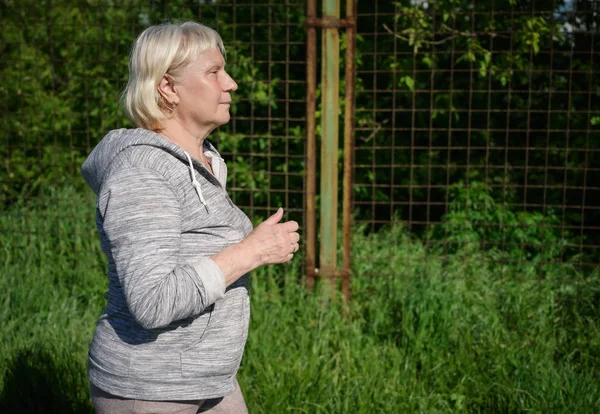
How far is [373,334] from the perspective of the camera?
4.28 m

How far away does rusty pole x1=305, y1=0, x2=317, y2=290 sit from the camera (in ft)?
14.5

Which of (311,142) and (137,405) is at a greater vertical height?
(311,142)

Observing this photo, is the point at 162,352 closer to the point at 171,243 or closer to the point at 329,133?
the point at 171,243

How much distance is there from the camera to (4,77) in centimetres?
545

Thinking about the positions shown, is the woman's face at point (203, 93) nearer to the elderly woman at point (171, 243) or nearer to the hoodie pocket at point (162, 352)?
the elderly woman at point (171, 243)

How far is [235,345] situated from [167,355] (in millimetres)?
231

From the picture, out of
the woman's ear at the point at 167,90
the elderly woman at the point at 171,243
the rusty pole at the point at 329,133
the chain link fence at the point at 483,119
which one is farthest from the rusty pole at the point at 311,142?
the woman's ear at the point at 167,90

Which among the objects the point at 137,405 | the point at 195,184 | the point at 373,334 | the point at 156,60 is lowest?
the point at 373,334

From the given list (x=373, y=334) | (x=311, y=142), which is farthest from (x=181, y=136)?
(x=373, y=334)

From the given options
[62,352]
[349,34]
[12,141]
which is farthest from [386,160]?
[12,141]

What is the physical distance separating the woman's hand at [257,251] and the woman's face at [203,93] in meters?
0.40

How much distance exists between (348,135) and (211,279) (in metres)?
2.60

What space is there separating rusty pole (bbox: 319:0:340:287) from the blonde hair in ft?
7.27

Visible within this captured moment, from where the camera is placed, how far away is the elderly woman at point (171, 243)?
1.93 meters
